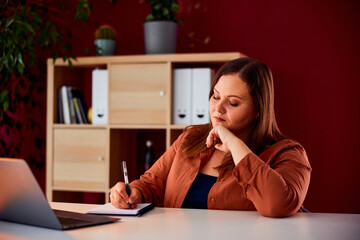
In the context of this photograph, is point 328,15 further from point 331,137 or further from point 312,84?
point 331,137

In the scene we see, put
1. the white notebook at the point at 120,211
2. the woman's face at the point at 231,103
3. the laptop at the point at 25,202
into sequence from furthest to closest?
1. the woman's face at the point at 231,103
2. the white notebook at the point at 120,211
3. the laptop at the point at 25,202

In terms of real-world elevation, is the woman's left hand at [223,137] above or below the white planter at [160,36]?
below

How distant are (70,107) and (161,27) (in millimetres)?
872

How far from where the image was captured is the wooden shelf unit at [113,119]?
9.18ft

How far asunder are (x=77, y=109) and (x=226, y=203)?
1.75 meters

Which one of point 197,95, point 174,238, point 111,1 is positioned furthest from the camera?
point 111,1

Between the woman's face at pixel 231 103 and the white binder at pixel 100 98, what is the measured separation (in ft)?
4.53

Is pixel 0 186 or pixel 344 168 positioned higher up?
pixel 0 186

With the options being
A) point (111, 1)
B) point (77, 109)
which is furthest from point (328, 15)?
point (77, 109)

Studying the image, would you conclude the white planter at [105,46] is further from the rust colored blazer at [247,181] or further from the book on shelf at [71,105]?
the rust colored blazer at [247,181]

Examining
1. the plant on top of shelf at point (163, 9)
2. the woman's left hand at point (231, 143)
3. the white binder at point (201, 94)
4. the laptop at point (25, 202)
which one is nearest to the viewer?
the laptop at point (25, 202)

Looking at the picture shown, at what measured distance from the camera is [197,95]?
2762mm

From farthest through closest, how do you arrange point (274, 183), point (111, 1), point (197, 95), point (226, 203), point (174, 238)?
point (111, 1)
point (197, 95)
point (226, 203)
point (274, 183)
point (174, 238)

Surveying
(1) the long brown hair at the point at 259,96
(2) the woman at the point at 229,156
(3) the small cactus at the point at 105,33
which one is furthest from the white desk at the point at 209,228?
(3) the small cactus at the point at 105,33
